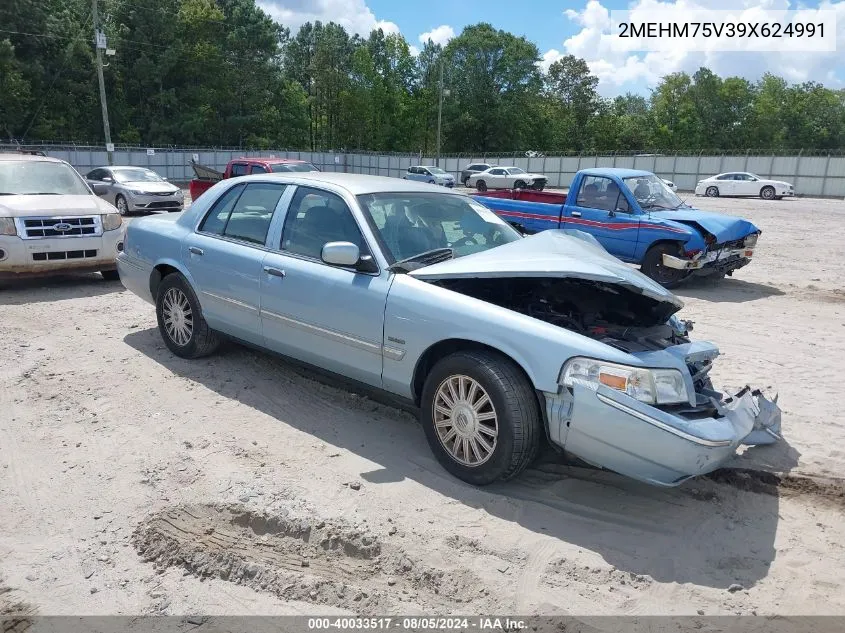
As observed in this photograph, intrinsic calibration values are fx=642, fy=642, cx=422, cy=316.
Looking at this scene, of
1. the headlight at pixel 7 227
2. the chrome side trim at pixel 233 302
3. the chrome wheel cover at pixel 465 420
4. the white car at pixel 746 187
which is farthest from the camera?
the white car at pixel 746 187

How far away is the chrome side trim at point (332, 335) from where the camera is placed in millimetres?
4203

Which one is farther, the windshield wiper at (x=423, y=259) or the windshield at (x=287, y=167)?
the windshield at (x=287, y=167)

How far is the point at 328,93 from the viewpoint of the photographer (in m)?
75.9

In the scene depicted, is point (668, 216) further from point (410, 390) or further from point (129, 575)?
point (129, 575)

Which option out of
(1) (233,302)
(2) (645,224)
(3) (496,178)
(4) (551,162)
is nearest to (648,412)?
(1) (233,302)

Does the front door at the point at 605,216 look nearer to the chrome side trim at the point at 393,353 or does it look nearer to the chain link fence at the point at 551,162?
the chrome side trim at the point at 393,353

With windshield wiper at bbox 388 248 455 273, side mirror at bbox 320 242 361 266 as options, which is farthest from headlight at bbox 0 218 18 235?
windshield wiper at bbox 388 248 455 273

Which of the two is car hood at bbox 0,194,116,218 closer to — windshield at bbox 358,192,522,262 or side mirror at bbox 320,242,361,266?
windshield at bbox 358,192,522,262

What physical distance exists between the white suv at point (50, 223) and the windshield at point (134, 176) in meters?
11.2

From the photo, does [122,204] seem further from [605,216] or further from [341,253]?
[341,253]

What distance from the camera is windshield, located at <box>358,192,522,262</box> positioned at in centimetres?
446

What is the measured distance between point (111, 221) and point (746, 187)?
3307 centimetres

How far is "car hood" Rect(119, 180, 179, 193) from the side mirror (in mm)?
17159

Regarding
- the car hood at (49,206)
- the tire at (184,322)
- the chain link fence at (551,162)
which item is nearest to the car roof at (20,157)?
the car hood at (49,206)
